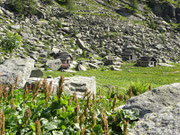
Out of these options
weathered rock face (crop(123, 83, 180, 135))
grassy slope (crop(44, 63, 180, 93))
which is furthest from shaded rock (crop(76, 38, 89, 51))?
weathered rock face (crop(123, 83, 180, 135))

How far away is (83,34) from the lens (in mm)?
79812

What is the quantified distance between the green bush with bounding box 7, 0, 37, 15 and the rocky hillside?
1.46 meters

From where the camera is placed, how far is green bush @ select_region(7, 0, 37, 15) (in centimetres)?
7062

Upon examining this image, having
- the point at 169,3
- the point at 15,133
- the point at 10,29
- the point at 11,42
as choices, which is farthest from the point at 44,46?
the point at 169,3

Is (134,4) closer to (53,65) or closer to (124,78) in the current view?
(53,65)

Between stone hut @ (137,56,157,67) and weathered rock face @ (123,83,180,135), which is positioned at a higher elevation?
stone hut @ (137,56,157,67)

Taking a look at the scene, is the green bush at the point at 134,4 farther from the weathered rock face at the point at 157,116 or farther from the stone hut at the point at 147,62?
the weathered rock face at the point at 157,116

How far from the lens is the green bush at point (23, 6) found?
232ft

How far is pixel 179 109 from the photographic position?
3.34 m

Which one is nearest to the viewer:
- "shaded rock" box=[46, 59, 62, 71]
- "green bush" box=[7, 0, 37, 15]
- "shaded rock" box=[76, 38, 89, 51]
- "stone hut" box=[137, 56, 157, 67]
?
"shaded rock" box=[46, 59, 62, 71]

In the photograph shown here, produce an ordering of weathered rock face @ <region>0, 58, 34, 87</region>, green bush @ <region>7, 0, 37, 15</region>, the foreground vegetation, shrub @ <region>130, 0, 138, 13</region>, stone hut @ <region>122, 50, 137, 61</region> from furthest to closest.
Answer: shrub @ <region>130, 0, 138, 13</region> < stone hut @ <region>122, 50, 137, 61</region> < green bush @ <region>7, 0, 37, 15</region> < weathered rock face @ <region>0, 58, 34, 87</region> < the foreground vegetation

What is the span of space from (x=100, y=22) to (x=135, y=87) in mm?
80476

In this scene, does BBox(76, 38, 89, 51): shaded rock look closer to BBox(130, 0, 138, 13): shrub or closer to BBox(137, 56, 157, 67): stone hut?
BBox(137, 56, 157, 67): stone hut

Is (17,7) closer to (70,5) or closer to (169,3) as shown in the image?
(70,5)
